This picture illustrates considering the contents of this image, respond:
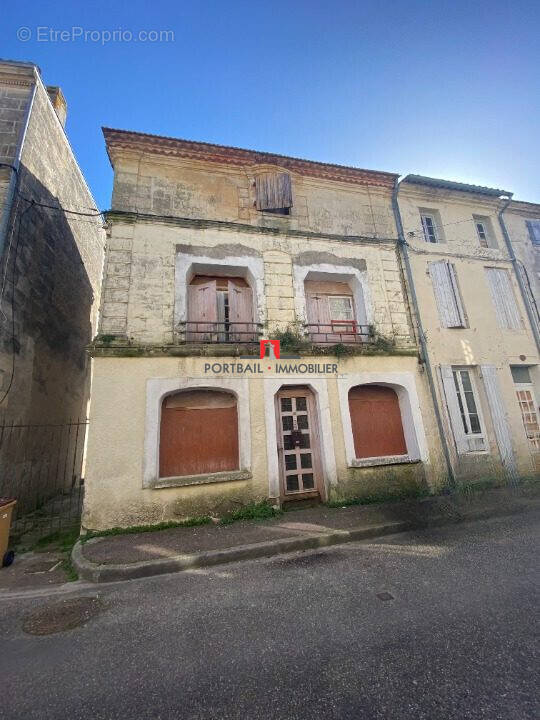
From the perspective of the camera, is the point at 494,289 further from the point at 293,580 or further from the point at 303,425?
the point at 293,580

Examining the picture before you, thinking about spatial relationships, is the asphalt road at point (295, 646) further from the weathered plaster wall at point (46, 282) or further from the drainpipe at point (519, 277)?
the drainpipe at point (519, 277)

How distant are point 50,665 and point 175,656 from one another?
1.06 m

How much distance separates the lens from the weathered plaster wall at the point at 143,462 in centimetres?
562

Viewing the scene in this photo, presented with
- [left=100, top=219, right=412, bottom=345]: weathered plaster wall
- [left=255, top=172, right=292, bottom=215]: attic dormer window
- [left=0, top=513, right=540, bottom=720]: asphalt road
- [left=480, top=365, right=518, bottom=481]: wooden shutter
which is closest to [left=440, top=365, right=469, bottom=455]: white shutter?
[left=480, top=365, right=518, bottom=481]: wooden shutter

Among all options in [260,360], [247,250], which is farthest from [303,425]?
[247,250]

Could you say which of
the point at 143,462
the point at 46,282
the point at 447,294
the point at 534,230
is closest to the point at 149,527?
the point at 143,462

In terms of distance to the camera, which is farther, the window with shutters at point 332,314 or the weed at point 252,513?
the window with shutters at point 332,314

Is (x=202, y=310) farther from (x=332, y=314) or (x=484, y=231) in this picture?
(x=484, y=231)

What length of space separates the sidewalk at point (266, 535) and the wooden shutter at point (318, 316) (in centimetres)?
407

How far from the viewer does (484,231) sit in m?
10.5

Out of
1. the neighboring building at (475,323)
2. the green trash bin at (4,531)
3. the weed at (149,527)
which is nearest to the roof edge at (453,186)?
the neighboring building at (475,323)

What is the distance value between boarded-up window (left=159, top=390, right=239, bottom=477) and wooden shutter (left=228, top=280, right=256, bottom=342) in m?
1.45

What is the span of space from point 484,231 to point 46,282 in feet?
46.2

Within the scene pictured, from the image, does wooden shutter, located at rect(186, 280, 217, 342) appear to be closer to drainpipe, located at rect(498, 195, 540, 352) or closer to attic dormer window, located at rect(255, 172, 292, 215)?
attic dormer window, located at rect(255, 172, 292, 215)
